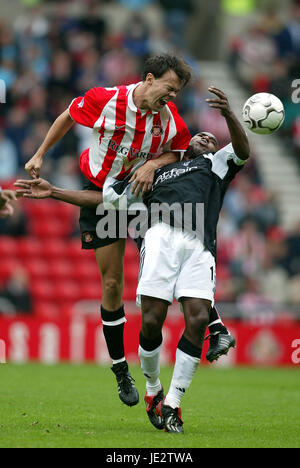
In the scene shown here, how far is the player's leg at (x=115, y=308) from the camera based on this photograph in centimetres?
779

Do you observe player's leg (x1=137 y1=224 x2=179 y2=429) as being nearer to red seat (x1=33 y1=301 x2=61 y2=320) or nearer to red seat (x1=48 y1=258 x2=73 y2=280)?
red seat (x1=33 y1=301 x2=61 y2=320)

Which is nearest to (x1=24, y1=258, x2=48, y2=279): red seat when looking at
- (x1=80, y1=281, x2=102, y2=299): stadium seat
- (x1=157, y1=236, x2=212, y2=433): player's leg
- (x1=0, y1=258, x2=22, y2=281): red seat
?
(x1=0, y1=258, x2=22, y2=281): red seat

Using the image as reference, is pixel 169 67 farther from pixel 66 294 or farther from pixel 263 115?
pixel 66 294

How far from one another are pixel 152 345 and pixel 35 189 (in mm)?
1509

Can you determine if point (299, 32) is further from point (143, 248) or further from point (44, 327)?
point (143, 248)

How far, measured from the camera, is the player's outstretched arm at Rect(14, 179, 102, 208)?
7.40m

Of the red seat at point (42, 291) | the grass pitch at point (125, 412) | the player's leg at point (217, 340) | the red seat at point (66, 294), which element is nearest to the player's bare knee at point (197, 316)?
the player's leg at point (217, 340)

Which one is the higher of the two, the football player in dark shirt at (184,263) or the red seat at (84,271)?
the football player in dark shirt at (184,263)

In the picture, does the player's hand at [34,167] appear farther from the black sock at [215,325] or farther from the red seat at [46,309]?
the red seat at [46,309]

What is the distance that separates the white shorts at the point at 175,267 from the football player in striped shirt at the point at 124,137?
460 mm

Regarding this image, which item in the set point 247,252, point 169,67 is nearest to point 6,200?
point 169,67

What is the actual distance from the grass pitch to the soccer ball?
2.28m

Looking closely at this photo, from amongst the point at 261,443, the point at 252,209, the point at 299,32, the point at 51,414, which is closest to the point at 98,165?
the point at 51,414

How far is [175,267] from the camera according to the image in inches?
277
